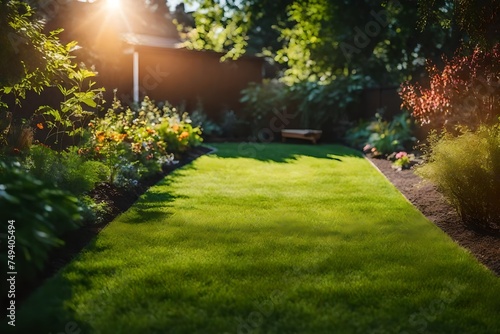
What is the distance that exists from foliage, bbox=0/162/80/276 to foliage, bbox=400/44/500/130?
7.32 meters

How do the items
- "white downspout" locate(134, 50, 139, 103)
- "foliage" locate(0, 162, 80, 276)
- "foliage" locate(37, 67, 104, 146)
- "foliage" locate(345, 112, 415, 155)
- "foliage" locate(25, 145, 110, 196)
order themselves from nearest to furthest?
"foliage" locate(0, 162, 80, 276) → "foliage" locate(25, 145, 110, 196) → "foliage" locate(37, 67, 104, 146) → "foliage" locate(345, 112, 415, 155) → "white downspout" locate(134, 50, 139, 103)

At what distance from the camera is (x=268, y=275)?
508 cm

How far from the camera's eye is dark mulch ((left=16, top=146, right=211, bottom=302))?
4.94 metres

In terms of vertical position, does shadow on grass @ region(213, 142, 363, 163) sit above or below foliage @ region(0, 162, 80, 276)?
below

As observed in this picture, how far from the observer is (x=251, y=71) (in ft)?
88.9

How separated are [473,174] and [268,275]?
10.1 ft

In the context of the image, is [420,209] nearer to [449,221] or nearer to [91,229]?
[449,221]

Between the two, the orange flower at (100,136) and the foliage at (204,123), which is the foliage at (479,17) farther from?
the foliage at (204,123)

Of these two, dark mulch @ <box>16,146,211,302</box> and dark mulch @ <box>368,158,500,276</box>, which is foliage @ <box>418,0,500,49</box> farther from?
Answer: dark mulch @ <box>16,146,211,302</box>

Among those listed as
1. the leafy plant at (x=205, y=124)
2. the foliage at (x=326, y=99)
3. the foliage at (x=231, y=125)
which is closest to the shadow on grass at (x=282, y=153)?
the leafy plant at (x=205, y=124)

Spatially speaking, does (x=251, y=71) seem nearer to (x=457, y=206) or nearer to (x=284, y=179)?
(x=284, y=179)

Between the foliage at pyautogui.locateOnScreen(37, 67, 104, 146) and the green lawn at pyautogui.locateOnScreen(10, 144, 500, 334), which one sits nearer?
the green lawn at pyautogui.locateOnScreen(10, 144, 500, 334)

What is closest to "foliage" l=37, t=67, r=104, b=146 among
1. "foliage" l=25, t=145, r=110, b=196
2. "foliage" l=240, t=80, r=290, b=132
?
"foliage" l=25, t=145, r=110, b=196

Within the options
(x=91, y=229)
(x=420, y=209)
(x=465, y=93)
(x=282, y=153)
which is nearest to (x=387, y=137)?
(x=282, y=153)
